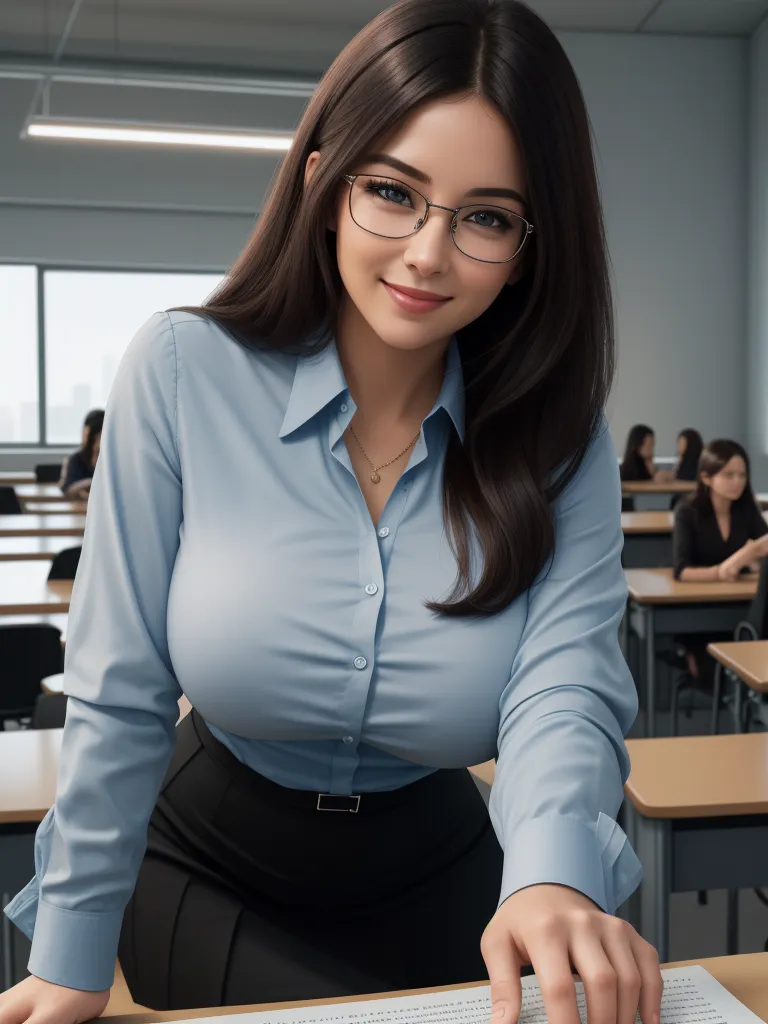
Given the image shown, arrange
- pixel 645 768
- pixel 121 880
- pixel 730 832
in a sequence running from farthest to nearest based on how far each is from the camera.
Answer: pixel 645 768 → pixel 730 832 → pixel 121 880

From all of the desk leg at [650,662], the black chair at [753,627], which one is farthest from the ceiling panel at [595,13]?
the black chair at [753,627]

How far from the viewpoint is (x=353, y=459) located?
1104 mm

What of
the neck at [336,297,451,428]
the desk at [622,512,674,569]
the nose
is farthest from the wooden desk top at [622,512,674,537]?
the nose

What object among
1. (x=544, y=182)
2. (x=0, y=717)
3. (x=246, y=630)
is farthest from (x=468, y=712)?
(x=0, y=717)

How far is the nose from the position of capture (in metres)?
0.92

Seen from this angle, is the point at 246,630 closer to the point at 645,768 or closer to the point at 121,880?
the point at 121,880

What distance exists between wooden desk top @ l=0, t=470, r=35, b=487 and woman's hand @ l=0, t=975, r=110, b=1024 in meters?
7.96

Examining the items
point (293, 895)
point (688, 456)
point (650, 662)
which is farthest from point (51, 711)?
point (688, 456)

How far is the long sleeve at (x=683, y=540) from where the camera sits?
4.41 meters

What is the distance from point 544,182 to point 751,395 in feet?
32.2

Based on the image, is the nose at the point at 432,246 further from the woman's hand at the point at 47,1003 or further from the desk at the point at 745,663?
the desk at the point at 745,663

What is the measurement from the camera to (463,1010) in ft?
2.65

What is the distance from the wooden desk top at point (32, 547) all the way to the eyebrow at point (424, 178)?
3.51 meters

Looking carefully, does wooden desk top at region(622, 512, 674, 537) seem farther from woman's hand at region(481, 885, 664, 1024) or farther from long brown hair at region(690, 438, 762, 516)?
woman's hand at region(481, 885, 664, 1024)
